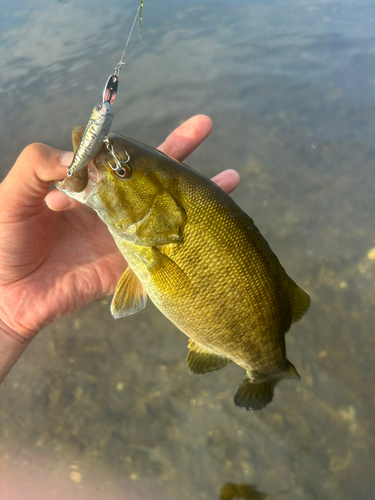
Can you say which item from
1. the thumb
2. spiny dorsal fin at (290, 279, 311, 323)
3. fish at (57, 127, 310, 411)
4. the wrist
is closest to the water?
the wrist

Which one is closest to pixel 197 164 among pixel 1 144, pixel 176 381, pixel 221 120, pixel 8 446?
pixel 221 120

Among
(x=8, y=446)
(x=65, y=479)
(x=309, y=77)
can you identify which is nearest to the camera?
(x=65, y=479)

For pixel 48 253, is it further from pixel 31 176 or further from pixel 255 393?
pixel 255 393

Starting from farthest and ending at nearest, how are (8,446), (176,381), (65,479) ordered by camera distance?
(176,381)
(8,446)
(65,479)

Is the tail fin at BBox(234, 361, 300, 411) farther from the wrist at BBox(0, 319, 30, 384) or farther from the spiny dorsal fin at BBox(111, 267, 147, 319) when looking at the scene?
the wrist at BBox(0, 319, 30, 384)

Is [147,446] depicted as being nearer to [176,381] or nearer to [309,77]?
[176,381]

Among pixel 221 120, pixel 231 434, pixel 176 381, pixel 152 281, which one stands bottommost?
pixel 231 434

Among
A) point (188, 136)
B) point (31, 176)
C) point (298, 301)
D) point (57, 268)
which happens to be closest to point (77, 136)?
point (31, 176)
